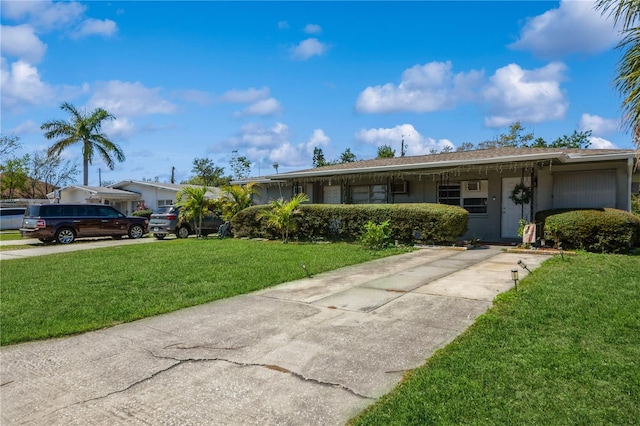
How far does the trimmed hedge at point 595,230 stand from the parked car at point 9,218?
99.5ft

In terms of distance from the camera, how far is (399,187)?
16.4 meters

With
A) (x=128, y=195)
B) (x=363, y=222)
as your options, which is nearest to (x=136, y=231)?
(x=363, y=222)

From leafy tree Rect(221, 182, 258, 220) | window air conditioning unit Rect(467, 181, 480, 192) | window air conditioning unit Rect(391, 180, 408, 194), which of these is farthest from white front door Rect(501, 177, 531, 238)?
leafy tree Rect(221, 182, 258, 220)

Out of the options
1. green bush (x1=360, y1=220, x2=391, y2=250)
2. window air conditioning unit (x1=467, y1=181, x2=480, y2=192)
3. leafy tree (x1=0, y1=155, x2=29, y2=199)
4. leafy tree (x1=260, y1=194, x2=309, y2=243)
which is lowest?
green bush (x1=360, y1=220, x2=391, y2=250)

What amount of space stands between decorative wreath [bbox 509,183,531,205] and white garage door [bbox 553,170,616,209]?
80 centimetres

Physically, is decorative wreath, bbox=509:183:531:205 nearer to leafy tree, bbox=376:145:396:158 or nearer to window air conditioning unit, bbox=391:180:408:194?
window air conditioning unit, bbox=391:180:408:194

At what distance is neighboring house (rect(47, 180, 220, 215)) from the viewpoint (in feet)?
103

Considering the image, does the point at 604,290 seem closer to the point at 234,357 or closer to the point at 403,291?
the point at 403,291

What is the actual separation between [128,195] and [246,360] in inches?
1270

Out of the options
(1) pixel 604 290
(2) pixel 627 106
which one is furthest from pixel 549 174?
(2) pixel 627 106

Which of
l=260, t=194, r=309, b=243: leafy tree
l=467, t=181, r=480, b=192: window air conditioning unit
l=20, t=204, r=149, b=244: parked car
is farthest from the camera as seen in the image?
l=20, t=204, r=149, b=244: parked car

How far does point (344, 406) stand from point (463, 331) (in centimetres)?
201

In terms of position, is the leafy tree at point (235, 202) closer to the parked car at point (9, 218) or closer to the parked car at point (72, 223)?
the parked car at point (72, 223)

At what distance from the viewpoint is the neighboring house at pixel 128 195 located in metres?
31.5
